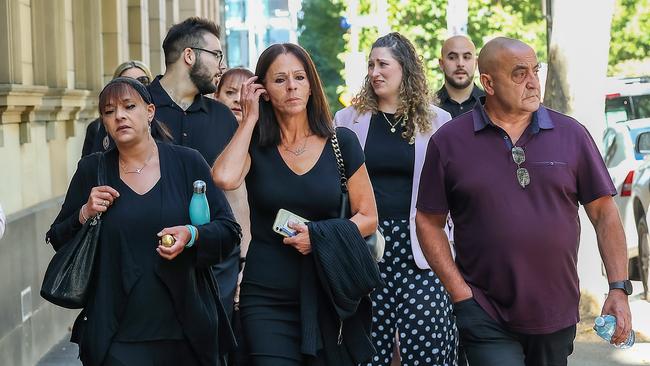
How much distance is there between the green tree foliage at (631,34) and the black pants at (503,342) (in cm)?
3977

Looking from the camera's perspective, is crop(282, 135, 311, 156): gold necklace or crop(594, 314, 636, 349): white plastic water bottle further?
crop(282, 135, 311, 156): gold necklace

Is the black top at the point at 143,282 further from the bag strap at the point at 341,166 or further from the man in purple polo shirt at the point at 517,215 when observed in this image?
the man in purple polo shirt at the point at 517,215

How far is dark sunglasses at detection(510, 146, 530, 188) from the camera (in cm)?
500

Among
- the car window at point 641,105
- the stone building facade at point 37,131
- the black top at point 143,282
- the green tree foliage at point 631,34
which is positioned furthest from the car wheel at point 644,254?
the green tree foliage at point 631,34

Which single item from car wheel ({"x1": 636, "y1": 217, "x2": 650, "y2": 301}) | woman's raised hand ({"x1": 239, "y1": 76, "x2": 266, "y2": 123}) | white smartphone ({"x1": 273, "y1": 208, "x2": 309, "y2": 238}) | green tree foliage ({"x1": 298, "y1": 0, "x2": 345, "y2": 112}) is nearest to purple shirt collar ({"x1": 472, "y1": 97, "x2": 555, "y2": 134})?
white smartphone ({"x1": 273, "y1": 208, "x2": 309, "y2": 238})

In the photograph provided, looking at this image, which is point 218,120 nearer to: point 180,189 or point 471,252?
point 180,189

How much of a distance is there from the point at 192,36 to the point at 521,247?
2.72 m

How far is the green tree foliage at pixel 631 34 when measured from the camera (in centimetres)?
4444

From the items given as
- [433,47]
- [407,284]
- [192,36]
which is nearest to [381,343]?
[407,284]

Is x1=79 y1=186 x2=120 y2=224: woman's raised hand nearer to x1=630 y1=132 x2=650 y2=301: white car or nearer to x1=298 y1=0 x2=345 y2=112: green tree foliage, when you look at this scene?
x1=630 y1=132 x2=650 y2=301: white car

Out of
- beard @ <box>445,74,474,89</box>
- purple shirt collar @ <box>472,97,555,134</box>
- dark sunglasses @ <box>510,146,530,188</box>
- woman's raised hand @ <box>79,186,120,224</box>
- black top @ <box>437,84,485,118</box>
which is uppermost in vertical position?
beard @ <box>445,74,474,89</box>

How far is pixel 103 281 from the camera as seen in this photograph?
5141 mm

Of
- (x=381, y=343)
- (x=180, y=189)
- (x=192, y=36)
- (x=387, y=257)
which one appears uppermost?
(x=192, y=36)

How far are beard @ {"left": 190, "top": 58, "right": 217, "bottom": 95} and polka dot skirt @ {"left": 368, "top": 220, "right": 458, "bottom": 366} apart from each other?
1.16m
